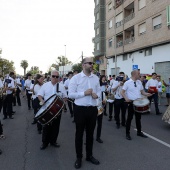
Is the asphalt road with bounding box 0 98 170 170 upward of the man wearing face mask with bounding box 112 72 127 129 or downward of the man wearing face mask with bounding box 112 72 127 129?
downward

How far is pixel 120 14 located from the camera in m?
29.6

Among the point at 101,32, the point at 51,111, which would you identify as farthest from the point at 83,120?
the point at 101,32

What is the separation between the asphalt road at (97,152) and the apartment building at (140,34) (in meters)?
12.7

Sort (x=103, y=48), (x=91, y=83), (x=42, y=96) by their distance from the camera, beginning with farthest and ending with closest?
(x=103, y=48)
(x=42, y=96)
(x=91, y=83)

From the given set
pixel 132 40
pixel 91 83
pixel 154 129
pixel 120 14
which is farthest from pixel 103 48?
pixel 91 83

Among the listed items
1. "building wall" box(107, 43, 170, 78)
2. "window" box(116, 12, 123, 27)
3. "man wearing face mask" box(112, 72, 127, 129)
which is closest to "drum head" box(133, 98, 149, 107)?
"man wearing face mask" box(112, 72, 127, 129)

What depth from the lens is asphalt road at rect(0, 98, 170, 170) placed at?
14.0ft

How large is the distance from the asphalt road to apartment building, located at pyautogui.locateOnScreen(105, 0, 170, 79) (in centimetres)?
1268

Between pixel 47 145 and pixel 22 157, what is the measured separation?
834 millimetres

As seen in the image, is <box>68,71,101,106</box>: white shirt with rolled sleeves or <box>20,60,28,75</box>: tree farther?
<box>20,60,28,75</box>: tree

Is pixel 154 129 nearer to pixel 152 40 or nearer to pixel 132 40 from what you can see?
pixel 152 40

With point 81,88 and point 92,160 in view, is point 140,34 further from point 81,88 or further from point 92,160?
point 92,160

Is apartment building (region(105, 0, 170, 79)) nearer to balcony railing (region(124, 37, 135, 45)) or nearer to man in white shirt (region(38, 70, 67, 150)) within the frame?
balcony railing (region(124, 37, 135, 45))

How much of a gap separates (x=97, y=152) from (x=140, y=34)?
21.1m
